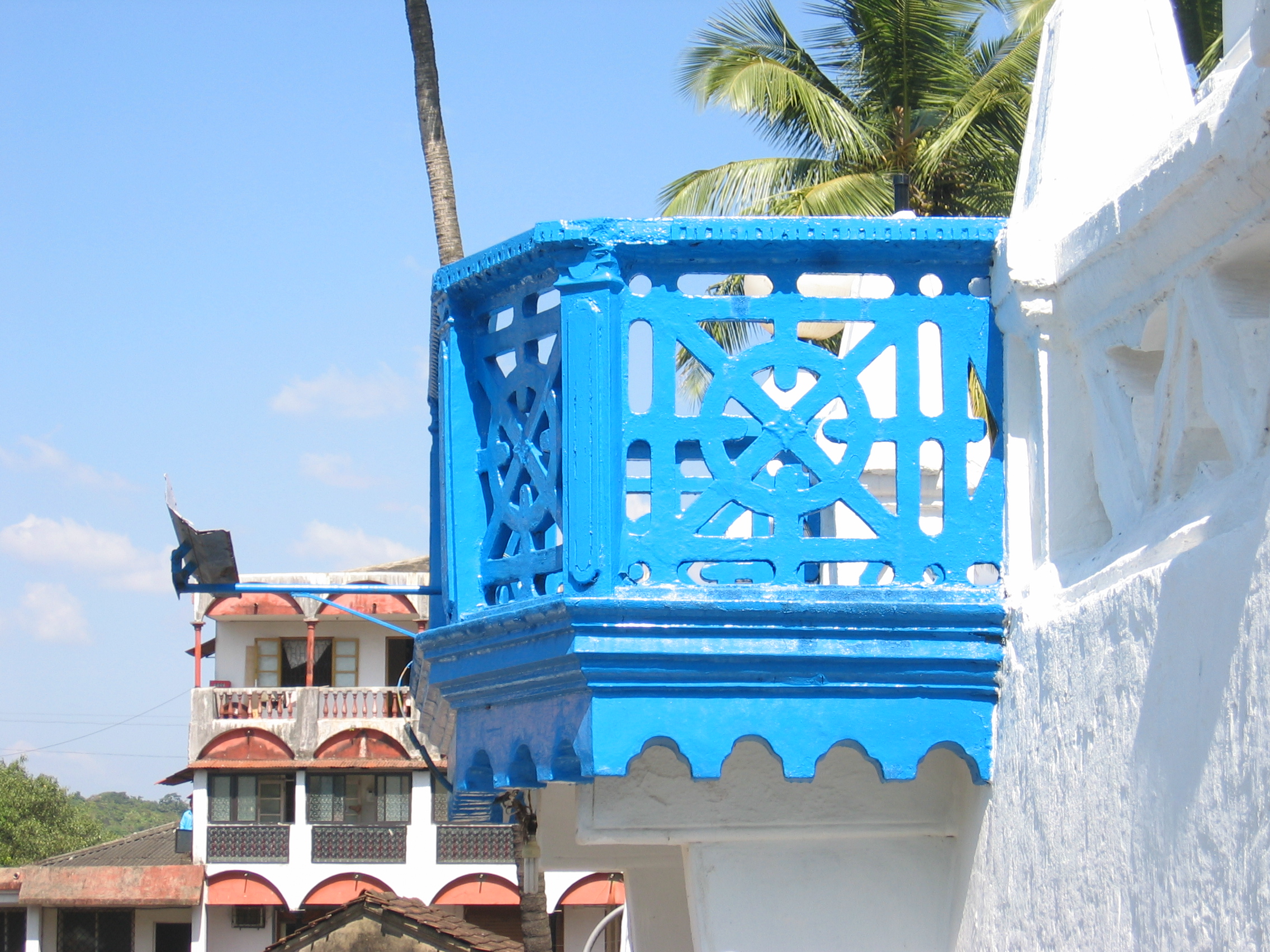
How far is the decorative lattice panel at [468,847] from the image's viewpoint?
36.5 m

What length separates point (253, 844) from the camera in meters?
36.8

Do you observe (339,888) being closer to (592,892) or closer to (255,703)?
(255,703)

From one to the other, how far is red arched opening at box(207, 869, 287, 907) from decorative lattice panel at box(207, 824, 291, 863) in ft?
1.24

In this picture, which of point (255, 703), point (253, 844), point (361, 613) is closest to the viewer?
point (361, 613)

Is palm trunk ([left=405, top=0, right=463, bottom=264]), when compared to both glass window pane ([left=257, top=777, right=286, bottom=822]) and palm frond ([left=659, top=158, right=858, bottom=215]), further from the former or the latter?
glass window pane ([left=257, top=777, right=286, bottom=822])

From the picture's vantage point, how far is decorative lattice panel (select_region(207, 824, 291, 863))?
121 feet

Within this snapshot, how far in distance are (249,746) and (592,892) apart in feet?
29.7

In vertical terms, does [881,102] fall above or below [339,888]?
above

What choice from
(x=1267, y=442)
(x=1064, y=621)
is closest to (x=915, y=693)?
(x=1064, y=621)

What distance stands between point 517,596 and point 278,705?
35086 mm

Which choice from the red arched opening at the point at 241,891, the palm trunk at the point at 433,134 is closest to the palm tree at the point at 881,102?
the palm trunk at the point at 433,134

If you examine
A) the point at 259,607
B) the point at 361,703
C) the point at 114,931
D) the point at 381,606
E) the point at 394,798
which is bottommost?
the point at 114,931

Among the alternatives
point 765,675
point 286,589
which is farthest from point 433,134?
point 765,675

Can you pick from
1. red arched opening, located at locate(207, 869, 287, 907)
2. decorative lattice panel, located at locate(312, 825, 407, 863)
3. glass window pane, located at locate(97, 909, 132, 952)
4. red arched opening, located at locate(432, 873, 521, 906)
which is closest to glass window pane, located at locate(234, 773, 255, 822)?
red arched opening, located at locate(207, 869, 287, 907)
